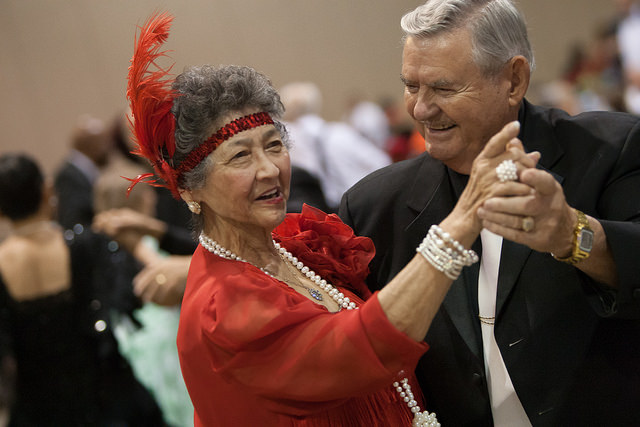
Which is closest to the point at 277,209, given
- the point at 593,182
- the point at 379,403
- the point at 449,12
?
the point at 379,403

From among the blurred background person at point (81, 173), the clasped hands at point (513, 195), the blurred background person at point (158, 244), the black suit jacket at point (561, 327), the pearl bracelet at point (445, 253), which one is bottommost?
the blurred background person at point (81, 173)

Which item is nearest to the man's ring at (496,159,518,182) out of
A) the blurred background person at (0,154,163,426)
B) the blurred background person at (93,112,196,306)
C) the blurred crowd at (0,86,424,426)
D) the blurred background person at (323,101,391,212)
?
the blurred background person at (93,112,196,306)

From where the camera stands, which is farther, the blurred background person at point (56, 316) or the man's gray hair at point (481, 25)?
the blurred background person at point (56, 316)

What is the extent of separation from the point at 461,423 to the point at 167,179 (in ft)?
3.46

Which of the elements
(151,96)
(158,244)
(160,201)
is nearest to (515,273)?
(151,96)

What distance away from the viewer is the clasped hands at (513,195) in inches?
61.1

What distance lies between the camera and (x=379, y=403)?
1.90 meters

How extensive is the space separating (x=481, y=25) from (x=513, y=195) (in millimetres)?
617

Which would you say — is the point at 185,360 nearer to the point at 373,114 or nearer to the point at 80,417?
the point at 80,417

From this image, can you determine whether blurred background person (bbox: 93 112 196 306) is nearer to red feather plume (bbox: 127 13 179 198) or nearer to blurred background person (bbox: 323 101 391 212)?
red feather plume (bbox: 127 13 179 198)

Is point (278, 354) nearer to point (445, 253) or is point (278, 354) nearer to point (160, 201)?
point (445, 253)

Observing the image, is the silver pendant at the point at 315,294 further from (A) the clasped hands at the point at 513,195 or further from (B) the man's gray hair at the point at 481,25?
(B) the man's gray hair at the point at 481,25

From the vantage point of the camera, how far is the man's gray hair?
196 cm

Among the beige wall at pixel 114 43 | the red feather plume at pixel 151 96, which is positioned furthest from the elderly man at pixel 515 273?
the beige wall at pixel 114 43
